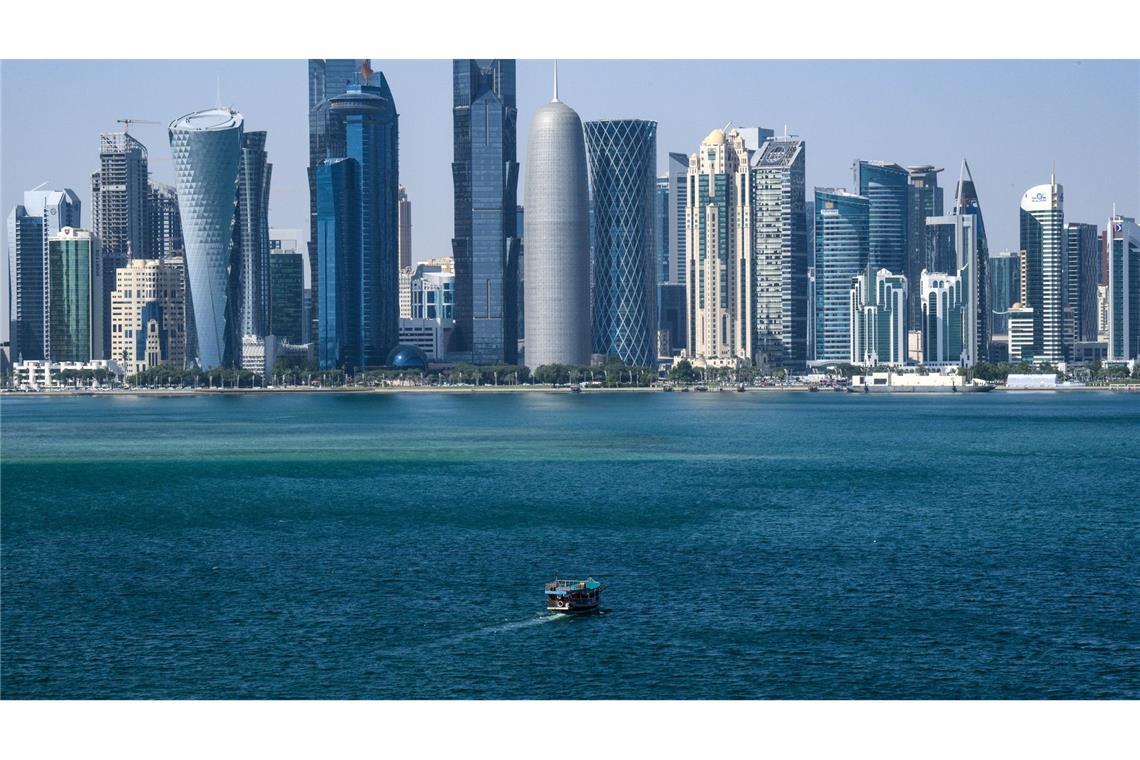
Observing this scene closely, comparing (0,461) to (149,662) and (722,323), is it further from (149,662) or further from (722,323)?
(722,323)

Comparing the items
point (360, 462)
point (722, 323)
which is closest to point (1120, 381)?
point (722, 323)

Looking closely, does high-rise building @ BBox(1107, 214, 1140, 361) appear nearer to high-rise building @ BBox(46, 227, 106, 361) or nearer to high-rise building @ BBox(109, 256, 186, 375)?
high-rise building @ BBox(109, 256, 186, 375)

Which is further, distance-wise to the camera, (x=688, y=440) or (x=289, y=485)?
(x=688, y=440)

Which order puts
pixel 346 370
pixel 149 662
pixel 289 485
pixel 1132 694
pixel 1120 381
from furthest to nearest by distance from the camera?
pixel 346 370
pixel 1120 381
pixel 289 485
pixel 149 662
pixel 1132 694

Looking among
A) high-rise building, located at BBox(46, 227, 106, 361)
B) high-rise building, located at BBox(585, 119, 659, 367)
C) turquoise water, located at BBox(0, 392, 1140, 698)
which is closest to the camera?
turquoise water, located at BBox(0, 392, 1140, 698)

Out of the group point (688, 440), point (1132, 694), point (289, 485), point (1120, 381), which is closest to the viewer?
point (1132, 694)

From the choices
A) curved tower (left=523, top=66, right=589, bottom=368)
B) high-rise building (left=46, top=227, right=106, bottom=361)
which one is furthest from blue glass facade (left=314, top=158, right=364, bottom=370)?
high-rise building (left=46, top=227, right=106, bottom=361)

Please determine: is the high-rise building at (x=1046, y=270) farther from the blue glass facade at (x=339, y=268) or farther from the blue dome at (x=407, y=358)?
the blue glass facade at (x=339, y=268)
